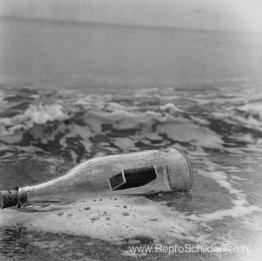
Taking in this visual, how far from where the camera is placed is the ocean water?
1.06 metres

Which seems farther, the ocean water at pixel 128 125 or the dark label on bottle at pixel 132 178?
the dark label on bottle at pixel 132 178

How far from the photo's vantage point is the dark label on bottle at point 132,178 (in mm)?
1210

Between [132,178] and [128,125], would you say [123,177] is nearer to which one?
[132,178]

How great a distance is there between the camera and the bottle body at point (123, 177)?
1237 mm

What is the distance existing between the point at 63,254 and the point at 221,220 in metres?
0.49

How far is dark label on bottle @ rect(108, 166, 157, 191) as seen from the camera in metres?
1.21

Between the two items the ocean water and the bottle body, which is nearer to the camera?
the ocean water

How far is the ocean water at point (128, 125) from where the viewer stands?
1.06 m

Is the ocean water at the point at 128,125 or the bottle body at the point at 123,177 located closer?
the ocean water at the point at 128,125

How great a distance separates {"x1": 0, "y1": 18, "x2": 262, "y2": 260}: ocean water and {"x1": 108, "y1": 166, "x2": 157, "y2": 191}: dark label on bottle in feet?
0.15

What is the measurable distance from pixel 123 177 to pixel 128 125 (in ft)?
3.51

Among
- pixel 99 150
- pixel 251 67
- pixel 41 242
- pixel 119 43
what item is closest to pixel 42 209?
pixel 41 242

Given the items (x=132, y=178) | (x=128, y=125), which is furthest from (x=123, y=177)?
(x=128, y=125)

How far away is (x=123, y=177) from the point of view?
122 centimetres
